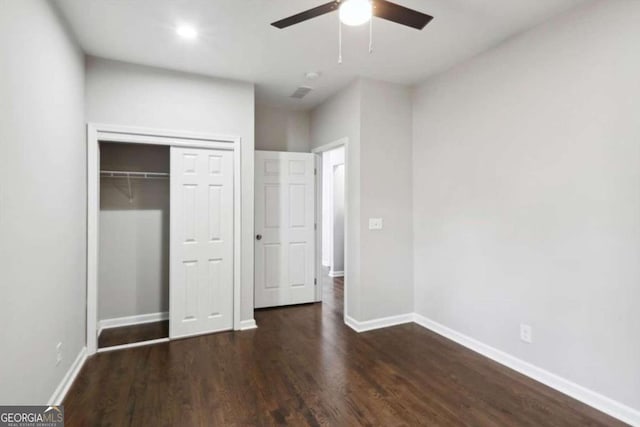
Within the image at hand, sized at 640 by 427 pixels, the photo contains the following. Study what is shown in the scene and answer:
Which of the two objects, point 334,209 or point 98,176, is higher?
point 98,176

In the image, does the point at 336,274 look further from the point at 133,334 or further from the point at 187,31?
the point at 187,31

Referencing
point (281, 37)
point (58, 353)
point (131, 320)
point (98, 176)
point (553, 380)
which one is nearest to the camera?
point (58, 353)

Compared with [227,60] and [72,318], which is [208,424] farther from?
[227,60]

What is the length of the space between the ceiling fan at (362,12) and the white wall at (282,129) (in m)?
2.71

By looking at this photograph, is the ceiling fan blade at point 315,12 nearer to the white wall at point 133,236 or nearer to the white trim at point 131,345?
the white wall at point 133,236

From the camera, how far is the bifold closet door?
3246 millimetres

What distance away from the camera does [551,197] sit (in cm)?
239

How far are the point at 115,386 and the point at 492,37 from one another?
4.11 meters

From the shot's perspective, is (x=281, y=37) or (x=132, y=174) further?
(x=132, y=174)

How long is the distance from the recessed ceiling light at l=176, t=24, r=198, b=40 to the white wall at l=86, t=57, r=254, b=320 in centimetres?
72

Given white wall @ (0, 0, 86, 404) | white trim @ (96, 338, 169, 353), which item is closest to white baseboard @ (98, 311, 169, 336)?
white trim @ (96, 338, 169, 353)

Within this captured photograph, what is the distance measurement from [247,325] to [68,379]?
5.17ft

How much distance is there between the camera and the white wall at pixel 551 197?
202cm

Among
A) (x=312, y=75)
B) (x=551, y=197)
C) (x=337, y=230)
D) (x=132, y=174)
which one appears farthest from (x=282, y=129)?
(x=551, y=197)
